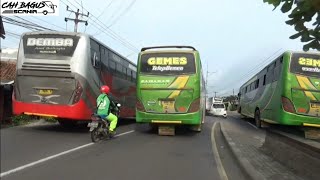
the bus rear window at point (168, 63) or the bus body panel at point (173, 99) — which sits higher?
the bus rear window at point (168, 63)

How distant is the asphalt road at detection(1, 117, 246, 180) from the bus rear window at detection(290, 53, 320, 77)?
18.5ft

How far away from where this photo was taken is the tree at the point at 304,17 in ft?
17.1

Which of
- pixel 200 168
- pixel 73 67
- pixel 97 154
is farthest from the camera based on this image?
pixel 73 67

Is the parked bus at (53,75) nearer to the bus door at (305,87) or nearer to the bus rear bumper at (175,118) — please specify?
the bus rear bumper at (175,118)

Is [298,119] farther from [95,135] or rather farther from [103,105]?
[95,135]

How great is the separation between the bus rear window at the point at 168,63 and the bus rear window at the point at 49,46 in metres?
3.52

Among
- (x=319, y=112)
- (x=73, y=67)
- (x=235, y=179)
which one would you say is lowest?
(x=235, y=179)

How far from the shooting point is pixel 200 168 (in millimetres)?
10492

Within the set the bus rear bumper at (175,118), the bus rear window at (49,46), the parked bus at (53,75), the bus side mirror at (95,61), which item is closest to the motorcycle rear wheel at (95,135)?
the parked bus at (53,75)

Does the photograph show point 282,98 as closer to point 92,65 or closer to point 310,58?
point 310,58

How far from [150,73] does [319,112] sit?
703cm

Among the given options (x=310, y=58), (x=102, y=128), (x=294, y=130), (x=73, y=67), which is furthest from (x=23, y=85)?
(x=294, y=130)

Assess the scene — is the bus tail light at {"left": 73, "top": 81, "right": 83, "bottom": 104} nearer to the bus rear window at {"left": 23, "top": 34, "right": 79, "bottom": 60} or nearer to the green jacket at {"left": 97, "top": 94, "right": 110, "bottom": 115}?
the bus rear window at {"left": 23, "top": 34, "right": 79, "bottom": 60}

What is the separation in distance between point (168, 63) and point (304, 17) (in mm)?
13165
